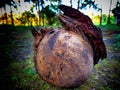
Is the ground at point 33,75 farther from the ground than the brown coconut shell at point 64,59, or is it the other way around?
the brown coconut shell at point 64,59

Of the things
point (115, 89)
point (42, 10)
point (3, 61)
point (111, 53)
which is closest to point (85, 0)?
point (42, 10)

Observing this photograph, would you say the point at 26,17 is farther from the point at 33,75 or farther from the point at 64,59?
the point at 64,59

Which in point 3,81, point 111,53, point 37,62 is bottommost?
point 3,81

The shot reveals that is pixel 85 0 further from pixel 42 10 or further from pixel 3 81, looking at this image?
pixel 3 81

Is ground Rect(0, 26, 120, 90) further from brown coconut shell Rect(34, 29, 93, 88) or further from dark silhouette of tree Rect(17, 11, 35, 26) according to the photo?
dark silhouette of tree Rect(17, 11, 35, 26)

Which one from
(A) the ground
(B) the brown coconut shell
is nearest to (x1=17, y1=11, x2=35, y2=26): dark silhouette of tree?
(A) the ground

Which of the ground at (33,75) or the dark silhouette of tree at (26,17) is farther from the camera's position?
the dark silhouette of tree at (26,17)

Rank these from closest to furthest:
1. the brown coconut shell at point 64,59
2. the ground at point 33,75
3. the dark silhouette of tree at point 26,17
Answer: the brown coconut shell at point 64,59 → the ground at point 33,75 → the dark silhouette of tree at point 26,17

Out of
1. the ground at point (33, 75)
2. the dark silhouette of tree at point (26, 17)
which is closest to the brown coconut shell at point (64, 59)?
the ground at point (33, 75)

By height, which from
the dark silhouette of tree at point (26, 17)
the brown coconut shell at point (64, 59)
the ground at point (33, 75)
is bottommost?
the ground at point (33, 75)

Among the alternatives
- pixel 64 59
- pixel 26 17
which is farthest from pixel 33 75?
pixel 26 17

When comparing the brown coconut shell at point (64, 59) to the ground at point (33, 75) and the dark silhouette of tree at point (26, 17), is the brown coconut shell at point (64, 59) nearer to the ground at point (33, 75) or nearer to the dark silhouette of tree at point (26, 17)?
the ground at point (33, 75)
